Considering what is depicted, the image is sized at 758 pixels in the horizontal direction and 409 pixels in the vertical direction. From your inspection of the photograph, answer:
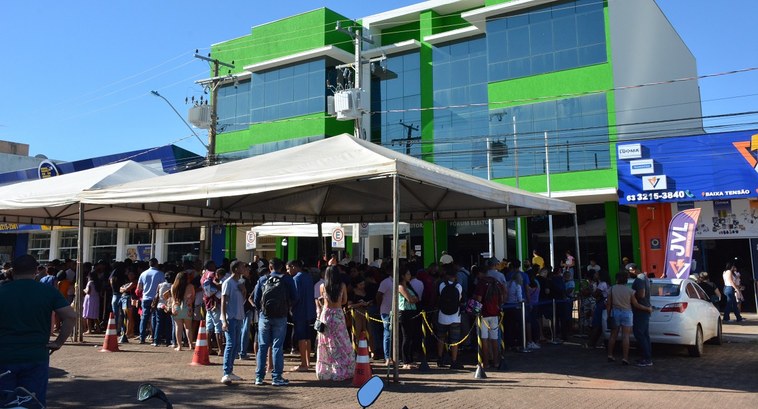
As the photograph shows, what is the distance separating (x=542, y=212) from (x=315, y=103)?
19.6 meters

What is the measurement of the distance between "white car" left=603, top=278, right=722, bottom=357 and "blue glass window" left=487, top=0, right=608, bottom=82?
15.1m

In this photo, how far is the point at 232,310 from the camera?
9375 millimetres

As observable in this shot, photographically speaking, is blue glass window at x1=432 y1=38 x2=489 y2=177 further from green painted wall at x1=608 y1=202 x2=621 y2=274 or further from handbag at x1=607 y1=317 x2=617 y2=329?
handbag at x1=607 y1=317 x2=617 y2=329

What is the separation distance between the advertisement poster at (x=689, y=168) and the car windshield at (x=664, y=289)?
10891mm

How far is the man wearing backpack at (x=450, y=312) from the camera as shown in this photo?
981cm

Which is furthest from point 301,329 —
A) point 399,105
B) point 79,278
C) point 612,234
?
point 399,105

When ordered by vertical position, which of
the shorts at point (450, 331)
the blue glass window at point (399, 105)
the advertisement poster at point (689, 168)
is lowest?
the shorts at point (450, 331)

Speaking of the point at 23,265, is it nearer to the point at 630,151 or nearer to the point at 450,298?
the point at 450,298

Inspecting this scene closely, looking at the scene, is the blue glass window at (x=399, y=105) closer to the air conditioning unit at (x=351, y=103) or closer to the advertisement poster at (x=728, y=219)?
the air conditioning unit at (x=351, y=103)

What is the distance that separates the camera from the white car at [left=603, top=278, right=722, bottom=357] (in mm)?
11016

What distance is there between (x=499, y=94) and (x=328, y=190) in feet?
47.4

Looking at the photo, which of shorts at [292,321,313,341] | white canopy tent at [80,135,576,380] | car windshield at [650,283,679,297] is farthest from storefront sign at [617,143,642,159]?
shorts at [292,321,313,341]

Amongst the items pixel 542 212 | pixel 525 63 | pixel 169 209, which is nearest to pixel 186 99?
pixel 169 209

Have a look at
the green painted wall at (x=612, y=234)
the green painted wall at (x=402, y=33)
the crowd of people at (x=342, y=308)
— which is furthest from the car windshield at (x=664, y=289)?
the green painted wall at (x=402, y=33)
